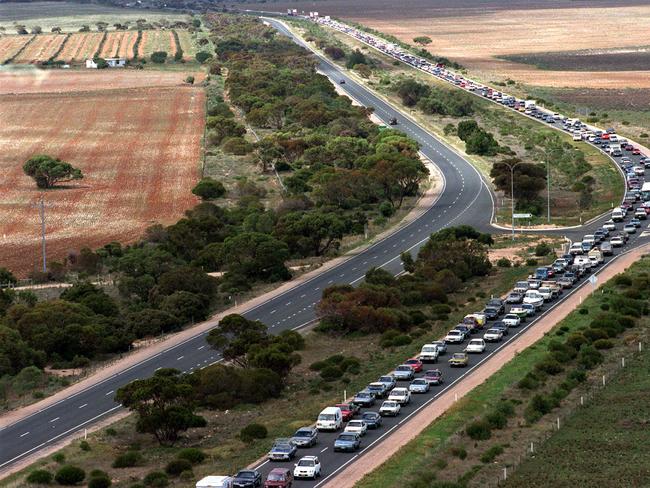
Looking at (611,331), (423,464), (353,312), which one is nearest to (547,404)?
(423,464)

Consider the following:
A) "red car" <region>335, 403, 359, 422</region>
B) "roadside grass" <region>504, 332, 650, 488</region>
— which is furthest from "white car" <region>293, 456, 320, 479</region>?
"red car" <region>335, 403, 359, 422</region>

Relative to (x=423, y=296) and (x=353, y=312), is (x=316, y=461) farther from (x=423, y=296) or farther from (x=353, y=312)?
(x=423, y=296)

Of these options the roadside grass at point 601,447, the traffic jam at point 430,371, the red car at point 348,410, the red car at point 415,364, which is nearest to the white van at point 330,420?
the traffic jam at point 430,371

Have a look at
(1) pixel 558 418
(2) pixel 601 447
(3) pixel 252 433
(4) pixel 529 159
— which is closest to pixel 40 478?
(3) pixel 252 433

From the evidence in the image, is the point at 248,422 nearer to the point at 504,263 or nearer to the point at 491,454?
the point at 491,454

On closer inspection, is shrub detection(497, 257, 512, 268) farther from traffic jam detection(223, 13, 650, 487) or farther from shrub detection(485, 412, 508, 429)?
shrub detection(485, 412, 508, 429)
